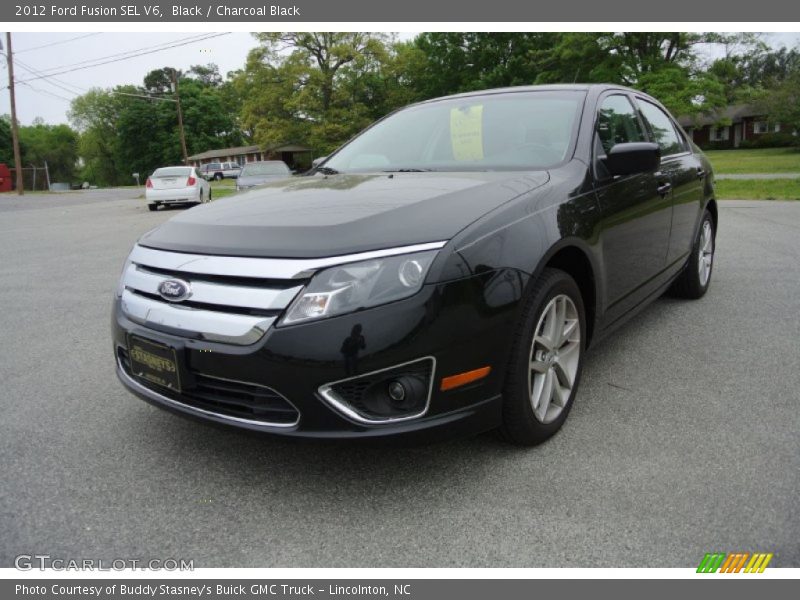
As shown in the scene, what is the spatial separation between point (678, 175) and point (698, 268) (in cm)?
101

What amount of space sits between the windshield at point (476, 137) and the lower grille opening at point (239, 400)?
59.8 inches

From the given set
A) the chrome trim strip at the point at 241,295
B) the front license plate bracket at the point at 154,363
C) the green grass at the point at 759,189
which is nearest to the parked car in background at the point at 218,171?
the green grass at the point at 759,189

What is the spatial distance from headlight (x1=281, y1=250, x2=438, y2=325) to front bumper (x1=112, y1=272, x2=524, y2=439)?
0.09ft

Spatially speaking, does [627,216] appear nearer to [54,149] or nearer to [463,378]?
[463,378]

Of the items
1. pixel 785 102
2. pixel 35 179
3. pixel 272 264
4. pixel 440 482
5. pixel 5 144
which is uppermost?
pixel 5 144

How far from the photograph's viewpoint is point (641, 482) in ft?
7.66

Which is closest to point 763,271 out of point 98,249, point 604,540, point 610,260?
point 610,260

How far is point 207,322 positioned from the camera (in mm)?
2158

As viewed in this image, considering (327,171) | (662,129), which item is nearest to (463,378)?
(327,171)

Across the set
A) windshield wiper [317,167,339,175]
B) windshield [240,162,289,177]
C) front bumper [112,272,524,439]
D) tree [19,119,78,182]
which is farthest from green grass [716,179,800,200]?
tree [19,119,78,182]

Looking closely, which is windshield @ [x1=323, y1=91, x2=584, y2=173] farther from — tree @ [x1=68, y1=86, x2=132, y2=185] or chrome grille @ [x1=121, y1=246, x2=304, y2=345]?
tree @ [x1=68, y1=86, x2=132, y2=185]

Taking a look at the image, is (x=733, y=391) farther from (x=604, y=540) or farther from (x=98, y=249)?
(x=98, y=249)

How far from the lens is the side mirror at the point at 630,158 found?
117 inches

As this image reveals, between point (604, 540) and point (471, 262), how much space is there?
1008 millimetres
